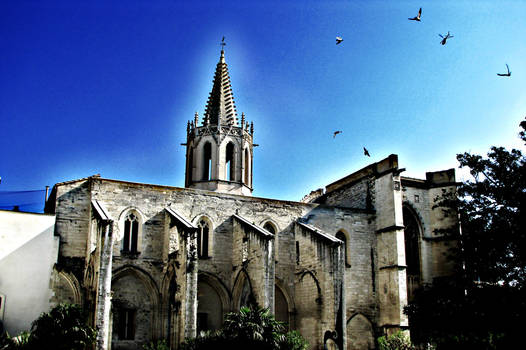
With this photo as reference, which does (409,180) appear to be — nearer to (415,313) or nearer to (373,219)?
(373,219)

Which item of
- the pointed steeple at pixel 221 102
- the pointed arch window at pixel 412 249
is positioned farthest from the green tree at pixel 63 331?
the pointed arch window at pixel 412 249

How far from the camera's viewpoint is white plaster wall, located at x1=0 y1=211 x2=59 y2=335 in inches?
908

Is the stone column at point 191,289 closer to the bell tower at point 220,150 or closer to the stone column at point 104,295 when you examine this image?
the stone column at point 104,295

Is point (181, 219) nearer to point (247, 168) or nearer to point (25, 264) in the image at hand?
point (25, 264)

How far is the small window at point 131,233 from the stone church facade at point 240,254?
0.06 metres

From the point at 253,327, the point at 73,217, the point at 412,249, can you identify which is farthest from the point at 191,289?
the point at 412,249

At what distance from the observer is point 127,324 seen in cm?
2483

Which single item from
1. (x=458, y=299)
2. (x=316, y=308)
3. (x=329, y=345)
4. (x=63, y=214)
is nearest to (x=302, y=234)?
(x=316, y=308)

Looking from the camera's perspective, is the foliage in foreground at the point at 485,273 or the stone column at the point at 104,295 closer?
the stone column at the point at 104,295

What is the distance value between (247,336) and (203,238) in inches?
292

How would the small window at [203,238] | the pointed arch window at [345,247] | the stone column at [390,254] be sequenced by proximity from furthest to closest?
the pointed arch window at [345,247]
the stone column at [390,254]
the small window at [203,238]

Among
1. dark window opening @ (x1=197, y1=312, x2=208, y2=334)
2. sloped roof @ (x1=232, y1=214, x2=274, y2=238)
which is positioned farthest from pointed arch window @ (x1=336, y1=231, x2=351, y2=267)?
dark window opening @ (x1=197, y1=312, x2=208, y2=334)

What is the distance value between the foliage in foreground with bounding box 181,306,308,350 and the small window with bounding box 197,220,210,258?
5.71 meters

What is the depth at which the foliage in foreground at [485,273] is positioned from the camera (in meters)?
25.2
